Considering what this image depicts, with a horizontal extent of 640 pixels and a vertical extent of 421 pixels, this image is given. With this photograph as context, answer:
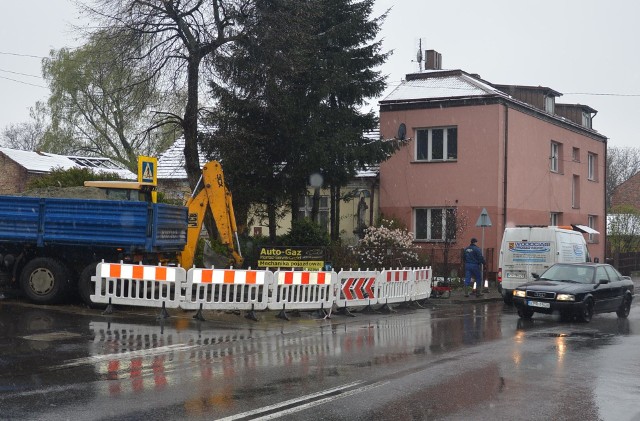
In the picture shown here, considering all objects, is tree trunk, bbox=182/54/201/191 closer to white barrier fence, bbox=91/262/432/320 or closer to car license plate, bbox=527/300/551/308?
white barrier fence, bbox=91/262/432/320

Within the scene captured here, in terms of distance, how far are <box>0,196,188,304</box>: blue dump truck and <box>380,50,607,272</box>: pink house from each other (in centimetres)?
1551

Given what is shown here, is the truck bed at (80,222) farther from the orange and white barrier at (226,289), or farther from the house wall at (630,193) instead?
the house wall at (630,193)

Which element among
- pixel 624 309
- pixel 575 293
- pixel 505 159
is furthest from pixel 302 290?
pixel 505 159

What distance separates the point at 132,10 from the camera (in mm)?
22859

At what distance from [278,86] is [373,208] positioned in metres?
10.8

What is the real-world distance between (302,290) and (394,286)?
3741 mm

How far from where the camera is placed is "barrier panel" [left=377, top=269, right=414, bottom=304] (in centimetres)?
1956

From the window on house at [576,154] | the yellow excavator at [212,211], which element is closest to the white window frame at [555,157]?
the window on house at [576,154]

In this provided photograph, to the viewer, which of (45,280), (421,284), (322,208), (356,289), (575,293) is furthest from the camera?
(322,208)

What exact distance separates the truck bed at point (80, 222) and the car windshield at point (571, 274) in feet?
32.3

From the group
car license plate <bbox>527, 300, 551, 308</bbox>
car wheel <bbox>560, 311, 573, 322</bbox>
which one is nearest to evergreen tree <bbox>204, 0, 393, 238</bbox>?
car license plate <bbox>527, 300, 551, 308</bbox>

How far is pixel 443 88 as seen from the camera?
33.6 m

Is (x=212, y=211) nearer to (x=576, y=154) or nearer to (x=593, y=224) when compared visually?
(x=576, y=154)

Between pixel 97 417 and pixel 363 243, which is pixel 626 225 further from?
pixel 97 417
